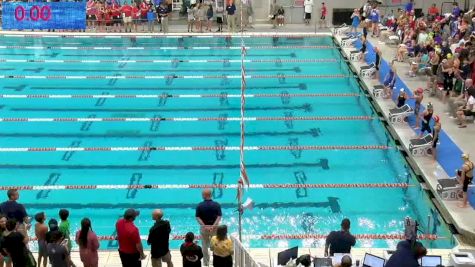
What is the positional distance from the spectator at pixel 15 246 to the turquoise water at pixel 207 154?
254 centimetres

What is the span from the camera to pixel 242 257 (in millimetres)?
6586

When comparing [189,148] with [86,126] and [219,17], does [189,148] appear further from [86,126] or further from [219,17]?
[219,17]

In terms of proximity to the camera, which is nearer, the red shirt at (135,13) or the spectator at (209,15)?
the red shirt at (135,13)

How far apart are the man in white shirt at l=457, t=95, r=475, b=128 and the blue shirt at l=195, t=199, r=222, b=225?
7456mm

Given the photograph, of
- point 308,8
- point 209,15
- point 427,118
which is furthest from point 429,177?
point 308,8

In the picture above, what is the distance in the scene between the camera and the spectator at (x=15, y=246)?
6.35 metres

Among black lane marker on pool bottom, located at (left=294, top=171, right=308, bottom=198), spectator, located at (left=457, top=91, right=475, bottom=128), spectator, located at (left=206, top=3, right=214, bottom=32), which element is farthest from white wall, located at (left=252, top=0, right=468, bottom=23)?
black lane marker on pool bottom, located at (left=294, top=171, right=308, bottom=198)

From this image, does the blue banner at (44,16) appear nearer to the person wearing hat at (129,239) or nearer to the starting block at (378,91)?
the starting block at (378,91)

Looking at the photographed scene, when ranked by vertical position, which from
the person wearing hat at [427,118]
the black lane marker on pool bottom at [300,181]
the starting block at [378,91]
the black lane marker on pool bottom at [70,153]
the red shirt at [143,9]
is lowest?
the black lane marker on pool bottom at [300,181]

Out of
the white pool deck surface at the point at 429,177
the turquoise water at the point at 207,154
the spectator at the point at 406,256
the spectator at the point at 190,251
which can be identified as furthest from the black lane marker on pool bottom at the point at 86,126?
the spectator at the point at 406,256

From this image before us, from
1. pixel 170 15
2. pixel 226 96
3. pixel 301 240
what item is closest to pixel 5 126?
pixel 226 96

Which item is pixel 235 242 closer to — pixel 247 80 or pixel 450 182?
pixel 450 182

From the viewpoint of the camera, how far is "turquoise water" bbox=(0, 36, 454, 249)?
10.0 m

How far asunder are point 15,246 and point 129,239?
3.69ft
